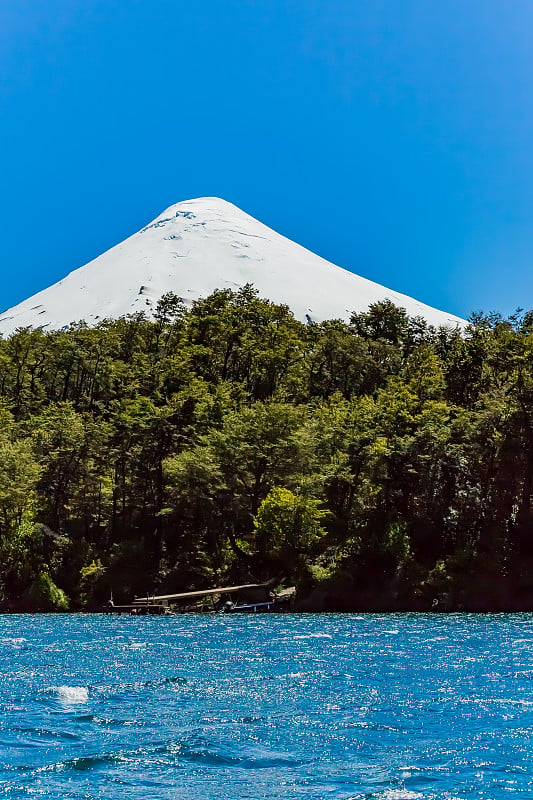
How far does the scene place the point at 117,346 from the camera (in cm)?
8456

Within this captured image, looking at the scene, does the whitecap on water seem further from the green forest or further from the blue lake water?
the green forest

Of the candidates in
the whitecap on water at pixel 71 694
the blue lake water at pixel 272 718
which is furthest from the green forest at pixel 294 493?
the whitecap on water at pixel 71 694

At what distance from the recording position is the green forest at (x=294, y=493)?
46875 millimetres

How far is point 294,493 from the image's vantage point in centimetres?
5291

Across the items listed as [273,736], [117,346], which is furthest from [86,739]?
[117,346]

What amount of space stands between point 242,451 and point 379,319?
4164 cm

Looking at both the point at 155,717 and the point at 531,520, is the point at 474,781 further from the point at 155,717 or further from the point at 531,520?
the point at 531,520

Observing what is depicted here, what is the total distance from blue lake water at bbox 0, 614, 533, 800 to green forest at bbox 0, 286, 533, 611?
17.2 meters

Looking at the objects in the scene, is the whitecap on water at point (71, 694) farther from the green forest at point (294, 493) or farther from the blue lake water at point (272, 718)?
the green forest at point (294, 493)

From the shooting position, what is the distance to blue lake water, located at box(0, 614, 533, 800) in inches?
439

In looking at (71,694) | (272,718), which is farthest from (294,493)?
(272,718)

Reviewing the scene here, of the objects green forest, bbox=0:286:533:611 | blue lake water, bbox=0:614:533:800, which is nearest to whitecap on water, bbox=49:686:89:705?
blue lake water, bbox=0:614:533:800

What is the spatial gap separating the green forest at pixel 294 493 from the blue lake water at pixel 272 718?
1719 centimetres

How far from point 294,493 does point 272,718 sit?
37.5 metres
